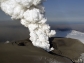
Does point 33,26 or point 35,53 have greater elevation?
point 33,26

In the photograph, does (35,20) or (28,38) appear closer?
(35,20)

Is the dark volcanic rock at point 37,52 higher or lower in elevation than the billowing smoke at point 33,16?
Answer: lower

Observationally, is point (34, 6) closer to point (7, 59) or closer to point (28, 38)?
point (28, 38)

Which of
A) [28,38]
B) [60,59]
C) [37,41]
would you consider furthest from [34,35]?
[60,59]

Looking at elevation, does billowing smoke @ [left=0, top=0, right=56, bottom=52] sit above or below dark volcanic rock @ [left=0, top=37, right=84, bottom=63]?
above

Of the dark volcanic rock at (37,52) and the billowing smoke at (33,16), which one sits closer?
the dark volcanic rock at (37,52)

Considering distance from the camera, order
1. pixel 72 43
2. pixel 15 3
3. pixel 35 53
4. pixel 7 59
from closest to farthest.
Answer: pixel 7 59 → pixel 35 53 → pixel 15 3 → pixel 72 43
